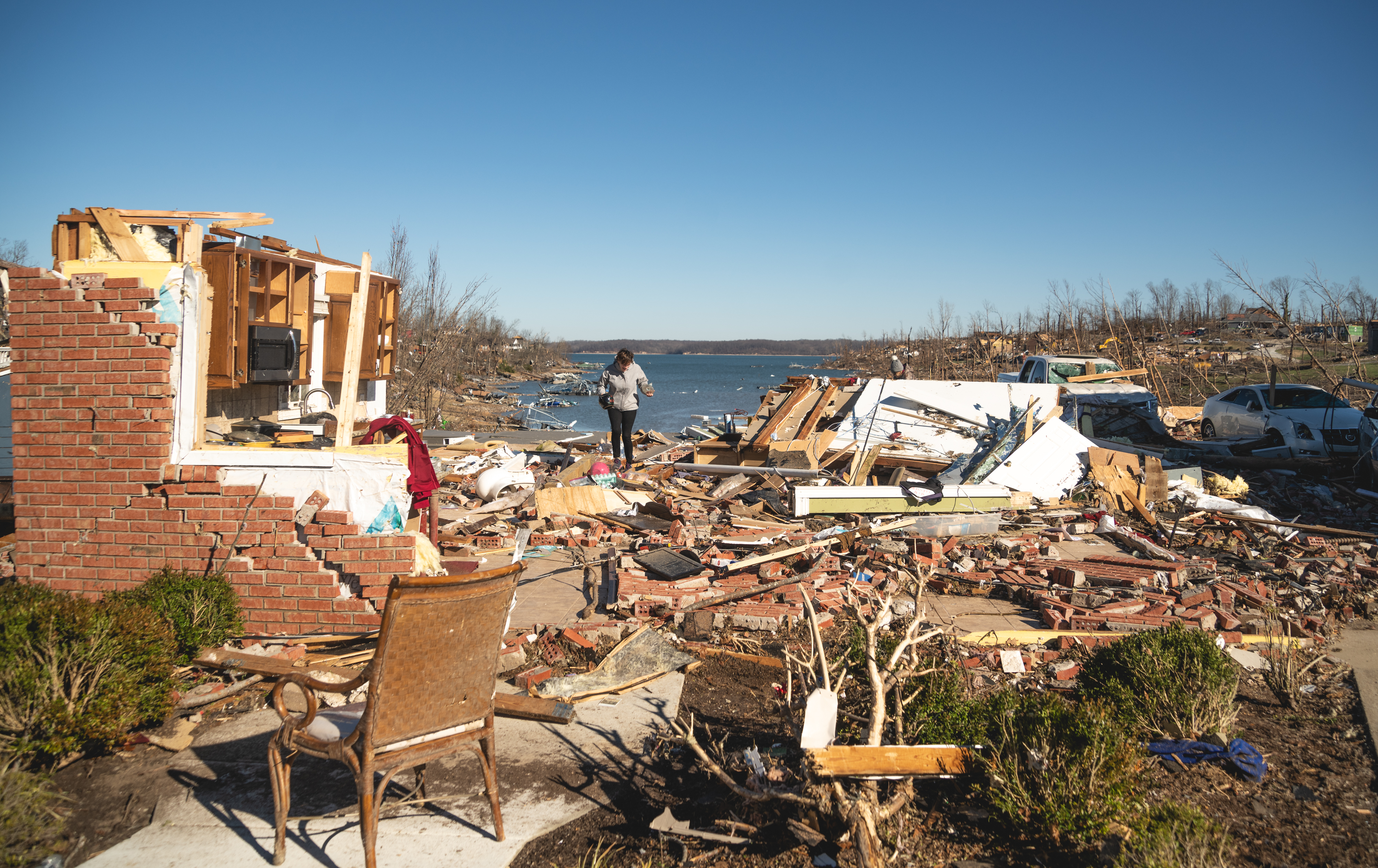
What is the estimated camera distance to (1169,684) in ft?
13.9

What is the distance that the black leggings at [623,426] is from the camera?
11664 mm

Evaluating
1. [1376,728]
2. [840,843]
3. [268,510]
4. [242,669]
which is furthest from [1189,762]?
[268,510]

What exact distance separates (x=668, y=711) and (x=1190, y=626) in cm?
420

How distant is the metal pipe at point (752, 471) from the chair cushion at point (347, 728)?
827 cm

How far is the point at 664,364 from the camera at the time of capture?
166 meters

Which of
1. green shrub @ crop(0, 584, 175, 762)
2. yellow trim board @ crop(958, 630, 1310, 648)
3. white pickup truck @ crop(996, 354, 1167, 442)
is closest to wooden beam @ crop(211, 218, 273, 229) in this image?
green shrub @ crop(0, 584, 175, 762)

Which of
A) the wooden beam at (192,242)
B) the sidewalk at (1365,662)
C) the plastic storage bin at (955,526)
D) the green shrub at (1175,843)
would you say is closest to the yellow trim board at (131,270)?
the wooden beam at (192,242)

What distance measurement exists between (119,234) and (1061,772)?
22.3 ft

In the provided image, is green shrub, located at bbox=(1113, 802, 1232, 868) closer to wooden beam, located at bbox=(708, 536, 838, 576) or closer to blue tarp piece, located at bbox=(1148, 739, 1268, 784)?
blue tarp piece, located at bbox=(1148, 739, 1268, 784)

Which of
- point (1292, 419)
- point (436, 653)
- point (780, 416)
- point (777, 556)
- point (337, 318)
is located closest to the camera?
point (436, 653)

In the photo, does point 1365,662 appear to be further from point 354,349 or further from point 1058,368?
point 1058,368

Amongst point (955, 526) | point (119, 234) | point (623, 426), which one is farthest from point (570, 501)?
point (119, 234)

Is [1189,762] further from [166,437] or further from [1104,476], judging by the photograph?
[1104,476]

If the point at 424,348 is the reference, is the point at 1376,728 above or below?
below
